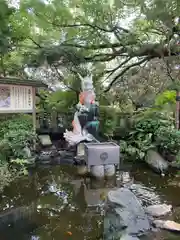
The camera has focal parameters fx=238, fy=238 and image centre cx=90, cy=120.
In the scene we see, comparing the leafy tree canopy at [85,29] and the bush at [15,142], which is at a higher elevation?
the leafy tree canopy at [85,29]

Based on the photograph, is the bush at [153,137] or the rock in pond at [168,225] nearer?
the rock in pond at [168,225]

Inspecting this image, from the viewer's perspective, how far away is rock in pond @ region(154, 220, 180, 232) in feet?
12.4

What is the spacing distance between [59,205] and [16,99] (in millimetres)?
5116

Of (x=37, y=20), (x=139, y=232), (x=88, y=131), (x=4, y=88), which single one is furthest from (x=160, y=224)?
(x=37, y=20)

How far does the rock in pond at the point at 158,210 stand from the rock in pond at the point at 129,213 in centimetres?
68

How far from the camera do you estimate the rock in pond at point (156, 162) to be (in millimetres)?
7270

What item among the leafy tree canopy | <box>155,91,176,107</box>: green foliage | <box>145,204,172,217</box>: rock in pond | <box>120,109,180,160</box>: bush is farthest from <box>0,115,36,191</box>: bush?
<box>155,91,176,107</box>: green foliage

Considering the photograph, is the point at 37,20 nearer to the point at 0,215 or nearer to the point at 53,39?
the point at 53,39

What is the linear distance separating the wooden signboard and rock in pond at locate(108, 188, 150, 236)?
585 cm

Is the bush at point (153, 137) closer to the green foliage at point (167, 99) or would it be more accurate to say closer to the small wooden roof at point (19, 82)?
the green foliage at point (167, 99)

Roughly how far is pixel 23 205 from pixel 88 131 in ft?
13.3

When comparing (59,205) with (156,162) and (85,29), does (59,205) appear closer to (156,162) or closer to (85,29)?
(156,162)

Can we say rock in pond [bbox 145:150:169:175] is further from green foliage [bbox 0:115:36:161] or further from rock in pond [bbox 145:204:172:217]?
green foliage [bbox 0:115:36:161]

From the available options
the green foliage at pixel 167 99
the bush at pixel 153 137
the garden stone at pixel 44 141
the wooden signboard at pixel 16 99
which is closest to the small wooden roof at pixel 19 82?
the wooden signboard at pixel 16 99
